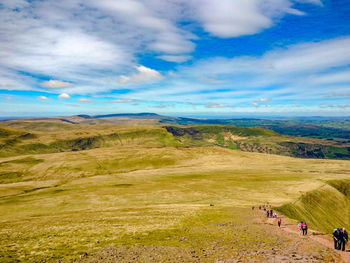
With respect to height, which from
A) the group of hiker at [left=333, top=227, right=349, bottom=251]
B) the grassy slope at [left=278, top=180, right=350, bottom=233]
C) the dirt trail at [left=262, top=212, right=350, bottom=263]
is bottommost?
the grassy slope at [left=278, top=180, right=350, bottom=233]

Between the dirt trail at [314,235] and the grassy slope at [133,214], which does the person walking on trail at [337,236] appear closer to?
the dirt trail at [314,235]

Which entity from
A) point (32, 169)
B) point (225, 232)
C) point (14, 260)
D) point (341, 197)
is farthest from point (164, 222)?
point (32, 169)

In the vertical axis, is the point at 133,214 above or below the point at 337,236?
below

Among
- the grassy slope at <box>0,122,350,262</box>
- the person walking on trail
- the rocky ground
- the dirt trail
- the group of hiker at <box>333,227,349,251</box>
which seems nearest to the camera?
the rocky ground

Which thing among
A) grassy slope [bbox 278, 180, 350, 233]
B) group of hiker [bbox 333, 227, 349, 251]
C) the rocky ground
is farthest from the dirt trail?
grassy slope [bbox 278, 180, 350, 233]

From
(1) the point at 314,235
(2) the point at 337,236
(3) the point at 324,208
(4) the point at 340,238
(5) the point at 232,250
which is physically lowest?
(3) the point at 324,208

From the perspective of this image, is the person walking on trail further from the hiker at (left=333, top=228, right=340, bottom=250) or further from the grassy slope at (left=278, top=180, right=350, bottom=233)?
the grassy slope at (left=278, top=180, right=350, bottom=233)

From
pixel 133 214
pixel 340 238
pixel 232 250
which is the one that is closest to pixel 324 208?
pixel 340 238

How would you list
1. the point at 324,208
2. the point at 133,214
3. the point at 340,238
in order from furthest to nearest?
the point at 324,208
the point at 133,214
the point at 340,238

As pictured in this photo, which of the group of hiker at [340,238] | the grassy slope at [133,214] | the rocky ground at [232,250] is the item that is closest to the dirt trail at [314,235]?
the rocky ground at [232,250]

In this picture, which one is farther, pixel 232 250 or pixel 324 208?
pixel 324 208

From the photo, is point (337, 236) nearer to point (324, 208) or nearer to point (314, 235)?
point (314, 235)

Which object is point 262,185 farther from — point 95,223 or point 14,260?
point 14,260

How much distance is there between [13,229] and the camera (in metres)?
43.1
